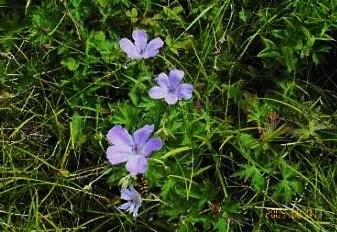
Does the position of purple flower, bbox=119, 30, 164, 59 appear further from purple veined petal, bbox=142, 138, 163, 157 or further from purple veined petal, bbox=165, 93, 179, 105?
purple veined petal, bbox=142, 138, 163, 157

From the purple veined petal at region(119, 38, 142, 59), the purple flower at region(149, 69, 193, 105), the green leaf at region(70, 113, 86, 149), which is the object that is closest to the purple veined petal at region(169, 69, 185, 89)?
the purple flower at region(149, 69, 193, 105)

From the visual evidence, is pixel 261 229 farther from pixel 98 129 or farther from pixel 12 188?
pixel 12 188

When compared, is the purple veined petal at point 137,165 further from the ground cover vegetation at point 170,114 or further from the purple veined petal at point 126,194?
the purple veined petal at point 126,194

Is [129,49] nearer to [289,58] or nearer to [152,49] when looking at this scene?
[152,49]
